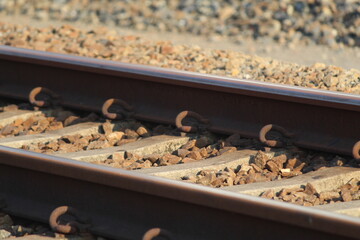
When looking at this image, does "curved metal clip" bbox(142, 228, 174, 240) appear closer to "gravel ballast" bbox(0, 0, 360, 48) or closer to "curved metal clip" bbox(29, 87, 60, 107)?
"curved metal clip" bbox(29, 87, 60, 107)

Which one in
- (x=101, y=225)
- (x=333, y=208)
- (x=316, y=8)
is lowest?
(x=101, y=225)

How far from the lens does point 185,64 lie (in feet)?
21.9

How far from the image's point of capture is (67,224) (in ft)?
13.3

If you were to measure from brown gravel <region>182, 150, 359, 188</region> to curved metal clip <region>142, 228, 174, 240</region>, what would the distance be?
55 centimetres

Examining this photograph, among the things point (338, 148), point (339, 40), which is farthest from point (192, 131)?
point (339, 40)

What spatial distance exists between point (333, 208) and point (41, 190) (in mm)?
1684

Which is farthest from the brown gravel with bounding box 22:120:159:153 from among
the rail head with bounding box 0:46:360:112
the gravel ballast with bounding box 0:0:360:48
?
the gravel ballast with bounding box 0:0:360:48

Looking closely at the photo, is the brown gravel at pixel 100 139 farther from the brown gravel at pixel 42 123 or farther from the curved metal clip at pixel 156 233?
the curved metal clip at pixel 156 233

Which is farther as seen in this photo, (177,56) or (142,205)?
(177,56)

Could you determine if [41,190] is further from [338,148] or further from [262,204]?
[338,148]

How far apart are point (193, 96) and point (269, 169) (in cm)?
96

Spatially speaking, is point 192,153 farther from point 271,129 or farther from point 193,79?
point 193,79

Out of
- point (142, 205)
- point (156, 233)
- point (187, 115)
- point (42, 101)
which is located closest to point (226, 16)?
point (42, 101)

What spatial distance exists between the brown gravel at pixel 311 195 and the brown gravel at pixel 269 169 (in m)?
0.26
